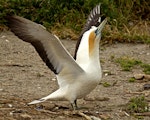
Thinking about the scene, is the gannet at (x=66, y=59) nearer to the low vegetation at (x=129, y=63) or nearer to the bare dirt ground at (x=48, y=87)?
the bare dirt ground at (x=48, y=87)

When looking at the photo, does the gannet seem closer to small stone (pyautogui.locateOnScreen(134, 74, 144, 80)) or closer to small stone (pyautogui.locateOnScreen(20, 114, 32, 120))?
small stone (pyautogui.locateOnScreen(20, 114, 32, 120))

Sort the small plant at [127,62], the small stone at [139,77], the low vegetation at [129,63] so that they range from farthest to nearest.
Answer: the small plant at [127,62], the low vegetation at [129,63], the small stone at [139,77]

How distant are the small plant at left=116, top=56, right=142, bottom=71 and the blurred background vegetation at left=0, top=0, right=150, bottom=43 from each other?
1.93 metres

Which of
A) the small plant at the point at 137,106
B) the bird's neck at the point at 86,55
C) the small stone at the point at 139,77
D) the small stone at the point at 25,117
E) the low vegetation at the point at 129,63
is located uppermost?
the bird's neck at the point at 86,55

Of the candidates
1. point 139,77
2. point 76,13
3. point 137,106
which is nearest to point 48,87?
point 139,77

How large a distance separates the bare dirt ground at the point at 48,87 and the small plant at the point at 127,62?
0.28 feet

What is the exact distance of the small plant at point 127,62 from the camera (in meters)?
9.00

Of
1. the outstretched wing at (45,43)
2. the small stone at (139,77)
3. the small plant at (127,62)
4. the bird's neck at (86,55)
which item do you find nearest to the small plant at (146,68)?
the small plant at (127,62)

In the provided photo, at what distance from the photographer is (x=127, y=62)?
30.4ft

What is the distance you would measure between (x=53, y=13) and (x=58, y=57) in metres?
6.19

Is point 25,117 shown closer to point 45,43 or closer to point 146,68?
point 45,43

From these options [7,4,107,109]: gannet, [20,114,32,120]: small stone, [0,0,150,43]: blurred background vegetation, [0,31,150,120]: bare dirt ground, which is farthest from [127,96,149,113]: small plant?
[0,0,150,43]: blurred background vegetation

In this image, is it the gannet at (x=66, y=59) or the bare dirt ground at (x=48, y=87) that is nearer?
the gannet at (x=66, y=59)

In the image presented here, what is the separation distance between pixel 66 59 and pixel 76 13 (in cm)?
606
